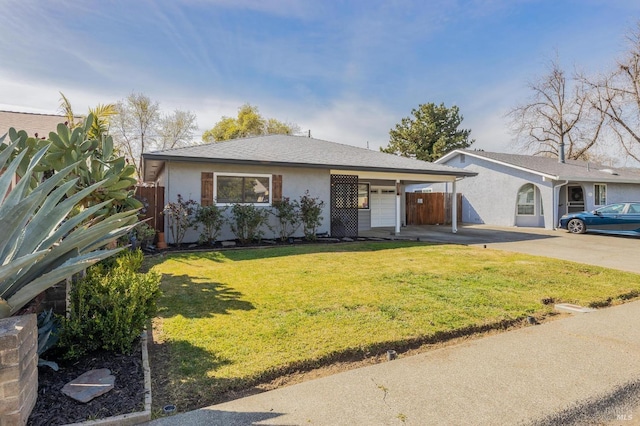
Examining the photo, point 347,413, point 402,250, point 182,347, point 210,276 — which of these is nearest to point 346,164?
point 402,250

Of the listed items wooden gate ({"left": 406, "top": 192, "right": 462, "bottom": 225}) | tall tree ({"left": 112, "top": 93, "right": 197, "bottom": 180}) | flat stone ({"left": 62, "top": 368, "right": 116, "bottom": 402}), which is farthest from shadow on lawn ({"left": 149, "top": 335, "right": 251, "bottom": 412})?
tall tree ({"left": 112, "top": 93, "right": 197, "bottom": 180})

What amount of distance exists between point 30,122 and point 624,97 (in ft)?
114

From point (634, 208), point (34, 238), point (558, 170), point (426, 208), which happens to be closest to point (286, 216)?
point (34, 238)

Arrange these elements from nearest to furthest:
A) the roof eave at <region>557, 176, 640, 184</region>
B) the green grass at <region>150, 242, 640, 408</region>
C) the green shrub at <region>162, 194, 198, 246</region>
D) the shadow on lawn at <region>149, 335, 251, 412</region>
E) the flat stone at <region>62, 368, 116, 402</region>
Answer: the flat stone at <region>62, 368, 116, 402</region>
the shadow on lawn at <region>149, 335, 251, 412</region>
the green grass at <region>150, 242, 640, 408</region>
the green shrub at <region>162, 194, 198, 246</region>
the roof eave at <region>557, 176, 640, 184</region>

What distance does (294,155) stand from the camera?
42.1ft

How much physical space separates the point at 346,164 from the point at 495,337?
927 cm

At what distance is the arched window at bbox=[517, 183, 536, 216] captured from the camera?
18469 mm

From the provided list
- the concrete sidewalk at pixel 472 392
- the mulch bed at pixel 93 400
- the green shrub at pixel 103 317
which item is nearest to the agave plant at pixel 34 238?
the green shrub at pixel 103 317

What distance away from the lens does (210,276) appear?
6.79 meters

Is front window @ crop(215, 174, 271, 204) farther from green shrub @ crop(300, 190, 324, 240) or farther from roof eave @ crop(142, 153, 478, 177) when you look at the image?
green shrub @ crop(300, 190, 324, 240)

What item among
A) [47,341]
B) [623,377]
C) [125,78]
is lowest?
[623,377]

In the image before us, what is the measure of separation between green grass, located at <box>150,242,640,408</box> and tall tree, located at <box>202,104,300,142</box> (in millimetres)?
30454

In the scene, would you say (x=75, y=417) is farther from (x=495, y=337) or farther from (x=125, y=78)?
(x=125, y=78)

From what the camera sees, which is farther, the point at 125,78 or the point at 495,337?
the point at 125,78
